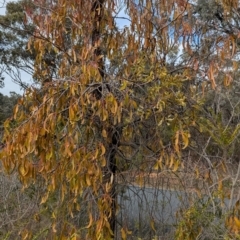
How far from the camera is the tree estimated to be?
2.37m

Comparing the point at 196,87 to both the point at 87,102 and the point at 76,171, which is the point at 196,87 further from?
the point at 76,171

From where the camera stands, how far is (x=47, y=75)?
3.21m

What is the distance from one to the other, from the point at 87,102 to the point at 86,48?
0.37 metres

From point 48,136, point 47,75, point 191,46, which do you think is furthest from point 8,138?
point 191,46

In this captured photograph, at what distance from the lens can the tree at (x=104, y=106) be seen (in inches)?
93.4

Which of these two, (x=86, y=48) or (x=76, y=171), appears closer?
(x=76, y=171)

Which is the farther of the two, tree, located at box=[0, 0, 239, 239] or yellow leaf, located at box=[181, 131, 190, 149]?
tree, located at box=[0, 0, 239, 239]

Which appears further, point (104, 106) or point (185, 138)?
point (104, 106)

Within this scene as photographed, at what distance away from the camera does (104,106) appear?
2404mm

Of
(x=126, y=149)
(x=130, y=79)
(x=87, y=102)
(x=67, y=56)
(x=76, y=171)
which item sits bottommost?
(x=76, y=171)

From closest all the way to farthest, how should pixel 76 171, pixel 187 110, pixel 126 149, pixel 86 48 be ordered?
pixel 76 171 → pixel 86 48 → pixel 187 110 → pixel 126 149

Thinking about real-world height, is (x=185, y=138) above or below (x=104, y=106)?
below

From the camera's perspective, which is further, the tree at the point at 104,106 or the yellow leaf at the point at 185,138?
the tree at the point at 104,106

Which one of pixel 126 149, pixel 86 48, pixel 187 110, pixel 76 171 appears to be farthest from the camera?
pixel 126 149
